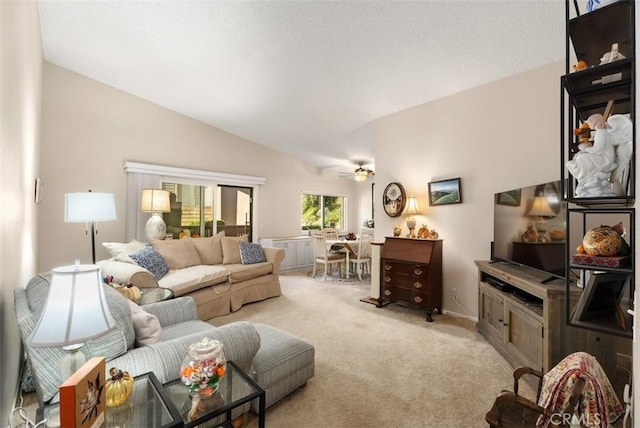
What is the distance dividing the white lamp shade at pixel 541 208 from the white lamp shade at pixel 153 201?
4.24 m

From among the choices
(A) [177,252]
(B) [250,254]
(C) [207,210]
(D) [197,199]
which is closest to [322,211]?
(C) [207,210]

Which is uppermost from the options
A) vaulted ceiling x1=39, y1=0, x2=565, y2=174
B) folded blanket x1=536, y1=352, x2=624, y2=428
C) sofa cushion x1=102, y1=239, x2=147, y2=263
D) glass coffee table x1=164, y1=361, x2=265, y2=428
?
vaulted ceiling x1=39, y1=0, x2=565, y2=174

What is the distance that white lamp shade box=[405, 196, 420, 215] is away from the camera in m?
3.95

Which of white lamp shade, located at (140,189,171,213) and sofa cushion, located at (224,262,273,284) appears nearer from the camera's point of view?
sofa cushion, located at (224,262,273,284)

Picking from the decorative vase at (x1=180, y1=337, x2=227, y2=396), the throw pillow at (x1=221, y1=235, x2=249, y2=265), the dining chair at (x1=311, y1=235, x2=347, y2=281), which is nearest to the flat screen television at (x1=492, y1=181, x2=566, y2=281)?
the decorative vase at (x1=180, y1=337, x2=227, y2=396)

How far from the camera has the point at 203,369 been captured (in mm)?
1264

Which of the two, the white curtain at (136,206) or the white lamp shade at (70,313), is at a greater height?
the white curtain at (136,206)

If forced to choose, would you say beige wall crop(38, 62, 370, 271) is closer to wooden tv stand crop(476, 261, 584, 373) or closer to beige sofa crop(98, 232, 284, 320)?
beige sofa crop(98, 232, 284, 320)

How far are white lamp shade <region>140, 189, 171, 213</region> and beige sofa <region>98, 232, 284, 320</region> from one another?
0.47 m

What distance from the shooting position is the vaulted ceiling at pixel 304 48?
92.4 inches

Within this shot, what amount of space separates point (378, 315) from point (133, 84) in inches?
172

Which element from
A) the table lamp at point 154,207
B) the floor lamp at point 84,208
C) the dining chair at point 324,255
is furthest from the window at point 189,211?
the floor lamp at point 84,208

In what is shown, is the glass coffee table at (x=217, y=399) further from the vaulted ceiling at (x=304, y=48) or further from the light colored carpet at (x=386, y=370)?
the vaulted ceiling at (x=304, y=48)

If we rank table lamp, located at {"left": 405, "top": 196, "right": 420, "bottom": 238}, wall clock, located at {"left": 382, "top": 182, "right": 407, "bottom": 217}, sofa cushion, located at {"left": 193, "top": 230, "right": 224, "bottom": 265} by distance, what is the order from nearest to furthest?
1. table lamp, located at {"left": 405, "top": 196, "right": 420, "bottom": 238}
2. wall clock, located at {"left": 382, "top": 182, "right": 407, "bottom": 217}
3. sofa cushion, located at {"left": 193, "top": 230, "right": 224, "bottom": 265}
